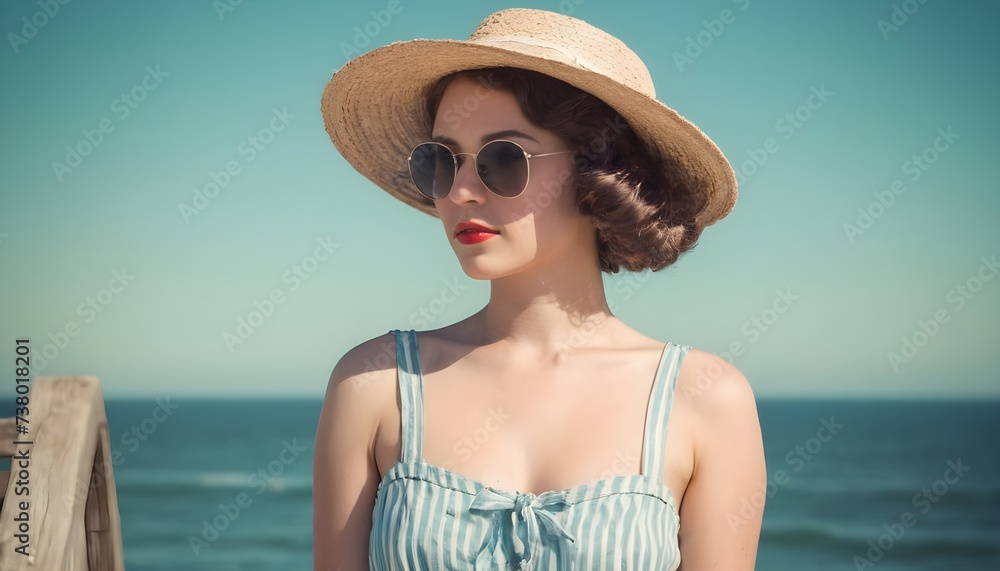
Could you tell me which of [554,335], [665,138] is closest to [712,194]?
[665,138]

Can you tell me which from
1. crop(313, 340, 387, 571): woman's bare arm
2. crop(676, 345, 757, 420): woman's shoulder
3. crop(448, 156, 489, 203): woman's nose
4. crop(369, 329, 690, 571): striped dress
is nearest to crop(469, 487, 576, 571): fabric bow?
crop(369, 329, 690, 571): striped dress

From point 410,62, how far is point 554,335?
856mm

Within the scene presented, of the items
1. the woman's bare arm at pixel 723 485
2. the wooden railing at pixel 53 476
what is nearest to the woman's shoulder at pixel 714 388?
the woman's bare arm at pixel 723 485

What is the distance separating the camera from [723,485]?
2.46 metres

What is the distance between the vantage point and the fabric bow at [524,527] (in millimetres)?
2285

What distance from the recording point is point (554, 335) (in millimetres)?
2676

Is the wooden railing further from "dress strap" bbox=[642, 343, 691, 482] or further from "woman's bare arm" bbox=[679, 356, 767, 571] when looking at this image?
"woman's bare arm" bbox=[679, 356, 767, 571]

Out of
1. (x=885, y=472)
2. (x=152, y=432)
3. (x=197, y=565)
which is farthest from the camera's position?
(x=152, y=432)

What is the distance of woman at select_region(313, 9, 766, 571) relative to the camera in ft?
7.70

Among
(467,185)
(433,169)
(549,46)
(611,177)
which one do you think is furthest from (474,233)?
(549,46)

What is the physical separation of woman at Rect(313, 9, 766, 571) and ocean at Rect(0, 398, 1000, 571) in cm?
1433

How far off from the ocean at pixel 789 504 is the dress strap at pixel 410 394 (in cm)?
1446

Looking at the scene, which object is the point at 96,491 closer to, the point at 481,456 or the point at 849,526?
the point at 481,456

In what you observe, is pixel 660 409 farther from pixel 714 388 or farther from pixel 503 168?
pixel 503 168
